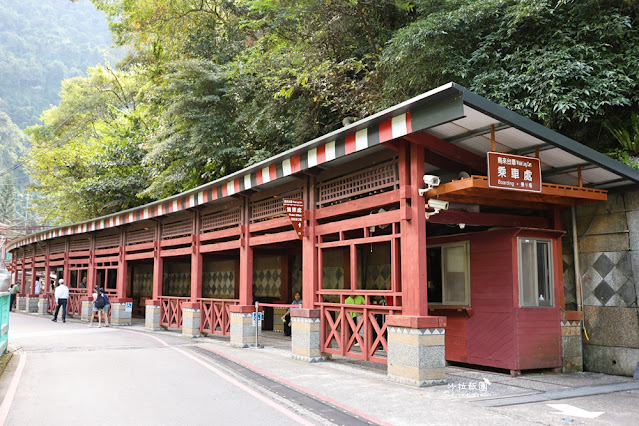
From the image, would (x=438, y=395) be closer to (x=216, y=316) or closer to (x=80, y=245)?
(x=216, y=316)

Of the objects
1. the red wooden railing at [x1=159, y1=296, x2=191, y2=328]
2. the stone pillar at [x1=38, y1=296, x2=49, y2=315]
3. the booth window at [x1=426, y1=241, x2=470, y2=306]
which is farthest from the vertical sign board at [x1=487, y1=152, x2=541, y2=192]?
the stone pillar at [x1=38, y1=296, x2=49, y2=315]

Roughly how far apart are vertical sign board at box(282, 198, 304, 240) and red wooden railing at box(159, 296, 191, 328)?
694 centimetres

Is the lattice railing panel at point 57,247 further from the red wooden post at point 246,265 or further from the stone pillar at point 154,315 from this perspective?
the red wooden post at point 246,265

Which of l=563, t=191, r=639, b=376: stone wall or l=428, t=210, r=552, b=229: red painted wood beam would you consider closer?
l=428, t=210, r=552, b=229: red painted wood beam

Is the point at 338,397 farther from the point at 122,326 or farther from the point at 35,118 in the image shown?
the point at 35,118

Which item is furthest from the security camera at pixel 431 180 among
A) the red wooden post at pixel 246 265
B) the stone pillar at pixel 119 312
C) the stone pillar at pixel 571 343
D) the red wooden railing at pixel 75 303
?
the red wooden railing at pixel 75 303

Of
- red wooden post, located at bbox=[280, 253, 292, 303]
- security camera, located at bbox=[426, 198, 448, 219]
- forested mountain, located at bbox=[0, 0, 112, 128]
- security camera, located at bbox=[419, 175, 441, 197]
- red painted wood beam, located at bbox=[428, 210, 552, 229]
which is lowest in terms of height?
red wooden post, located at bbox=[280, 253, 292, 303]

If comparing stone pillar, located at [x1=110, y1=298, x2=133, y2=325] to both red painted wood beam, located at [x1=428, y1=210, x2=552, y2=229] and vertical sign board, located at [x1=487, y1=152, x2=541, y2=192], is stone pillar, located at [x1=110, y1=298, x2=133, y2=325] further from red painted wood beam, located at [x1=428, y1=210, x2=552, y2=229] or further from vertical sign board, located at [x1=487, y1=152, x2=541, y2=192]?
vertical sign board, located at [x1=487, y1=152, x2=541, y2=192]

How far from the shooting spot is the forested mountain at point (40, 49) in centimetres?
11031

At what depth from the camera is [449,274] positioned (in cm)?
1001

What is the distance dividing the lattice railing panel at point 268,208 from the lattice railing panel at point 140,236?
655 cm

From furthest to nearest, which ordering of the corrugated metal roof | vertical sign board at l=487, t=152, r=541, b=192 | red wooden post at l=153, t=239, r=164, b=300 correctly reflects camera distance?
1. red wooden post at l=153, t=239, r=164, b=300
2. vertical sign board at l=487, t=152, r=541, b=192
3. the corrugated metal roof

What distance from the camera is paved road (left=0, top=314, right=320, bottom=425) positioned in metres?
6.05

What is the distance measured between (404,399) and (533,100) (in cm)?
634
